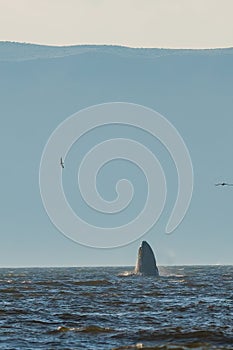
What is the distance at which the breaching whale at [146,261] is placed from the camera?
4077 inches

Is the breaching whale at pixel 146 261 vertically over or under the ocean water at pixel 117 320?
over

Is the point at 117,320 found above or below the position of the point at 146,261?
below

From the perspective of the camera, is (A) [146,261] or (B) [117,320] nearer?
(B) [117,320]

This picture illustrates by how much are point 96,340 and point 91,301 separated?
20809mm

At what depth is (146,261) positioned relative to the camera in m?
106

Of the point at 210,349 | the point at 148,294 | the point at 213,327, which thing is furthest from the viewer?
the point at 148,294

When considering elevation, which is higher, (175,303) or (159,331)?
(175,303)

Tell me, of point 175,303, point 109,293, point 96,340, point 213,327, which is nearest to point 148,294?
point 109,293

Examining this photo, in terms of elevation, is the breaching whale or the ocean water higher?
the breaching whale

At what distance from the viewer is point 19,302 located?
204ft

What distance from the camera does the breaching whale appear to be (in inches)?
4077

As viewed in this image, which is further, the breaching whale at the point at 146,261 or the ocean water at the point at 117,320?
the breaching whale at the point at 146,261

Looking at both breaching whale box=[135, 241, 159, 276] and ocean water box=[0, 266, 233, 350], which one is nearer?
ocean water box=[0, 266, 233, 350]

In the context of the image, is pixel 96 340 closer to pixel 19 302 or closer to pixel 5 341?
pixel 5 341
